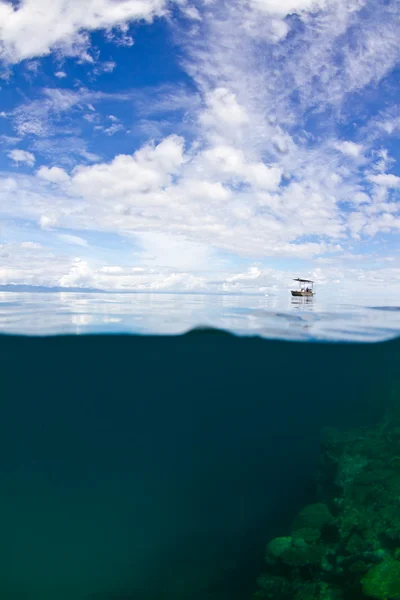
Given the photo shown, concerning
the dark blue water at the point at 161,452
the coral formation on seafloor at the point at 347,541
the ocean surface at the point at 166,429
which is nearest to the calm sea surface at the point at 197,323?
the ocean surface at the point at 166,429

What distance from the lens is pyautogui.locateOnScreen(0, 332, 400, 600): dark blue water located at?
1154cm

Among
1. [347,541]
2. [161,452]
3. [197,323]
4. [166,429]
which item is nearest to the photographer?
[347,541]

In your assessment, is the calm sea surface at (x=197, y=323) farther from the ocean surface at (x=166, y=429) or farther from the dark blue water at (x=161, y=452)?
the dark blue water at (x=161, y=452)

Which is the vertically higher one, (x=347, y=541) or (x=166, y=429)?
(x=347, y=541)

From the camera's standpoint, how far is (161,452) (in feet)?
116

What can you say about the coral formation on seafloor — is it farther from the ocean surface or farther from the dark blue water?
the ocean surface

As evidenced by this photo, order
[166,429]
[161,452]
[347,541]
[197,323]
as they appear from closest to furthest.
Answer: [347,541], [197,323], [161,452], [166,429]

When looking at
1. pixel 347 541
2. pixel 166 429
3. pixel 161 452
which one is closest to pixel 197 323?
pixel 347 541

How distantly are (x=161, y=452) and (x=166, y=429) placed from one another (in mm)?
3750

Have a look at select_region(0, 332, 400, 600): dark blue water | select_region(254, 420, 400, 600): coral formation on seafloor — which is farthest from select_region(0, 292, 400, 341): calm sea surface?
select_region(254, 420, 400, 600): coral formation on seafloor

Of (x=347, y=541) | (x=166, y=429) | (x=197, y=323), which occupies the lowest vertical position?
(x=166, y=429)

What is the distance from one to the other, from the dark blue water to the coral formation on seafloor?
1.53 metres

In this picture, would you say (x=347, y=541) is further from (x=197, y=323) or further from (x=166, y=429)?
(x=166, y=429)

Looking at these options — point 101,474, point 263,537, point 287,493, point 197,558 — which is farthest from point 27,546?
point 101,474
